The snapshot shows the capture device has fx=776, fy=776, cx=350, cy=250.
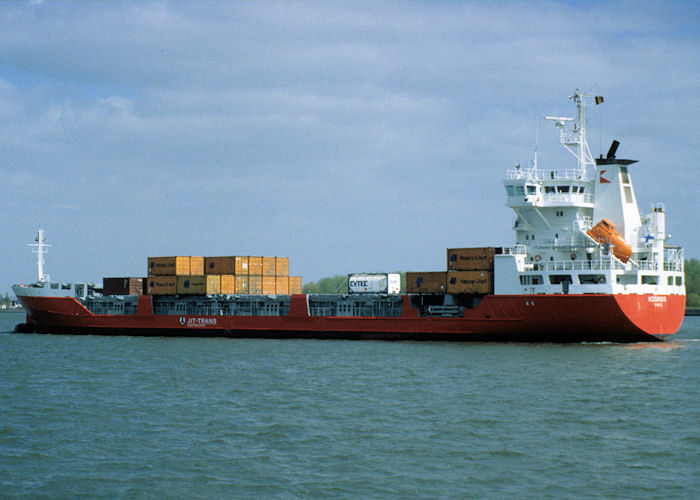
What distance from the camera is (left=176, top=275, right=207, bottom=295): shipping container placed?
2020 inches

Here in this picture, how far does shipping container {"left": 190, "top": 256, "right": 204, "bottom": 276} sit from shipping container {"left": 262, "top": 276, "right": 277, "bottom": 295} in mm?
4561

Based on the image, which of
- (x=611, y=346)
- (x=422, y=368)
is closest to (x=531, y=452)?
(x=422, y=368)

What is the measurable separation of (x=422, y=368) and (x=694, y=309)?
99.9 meters

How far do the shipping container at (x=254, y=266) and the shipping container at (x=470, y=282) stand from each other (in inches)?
580

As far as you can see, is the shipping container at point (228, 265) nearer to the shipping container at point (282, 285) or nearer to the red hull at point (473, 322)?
the shipping container at point (282, 285)

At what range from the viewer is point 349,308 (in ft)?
160

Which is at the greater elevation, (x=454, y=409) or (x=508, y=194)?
(x=508, y=194)

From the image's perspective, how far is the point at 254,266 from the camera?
172 feet

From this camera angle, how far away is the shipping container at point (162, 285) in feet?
172

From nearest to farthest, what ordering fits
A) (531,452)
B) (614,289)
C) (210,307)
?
(531,452)
(614,289)
(210,307)

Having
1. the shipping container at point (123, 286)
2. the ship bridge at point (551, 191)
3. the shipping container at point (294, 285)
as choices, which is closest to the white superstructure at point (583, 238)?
the ship bridge at point (551, 191)

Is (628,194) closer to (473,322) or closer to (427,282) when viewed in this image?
(473,322)

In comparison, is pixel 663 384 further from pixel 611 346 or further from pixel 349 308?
pixel 349 308

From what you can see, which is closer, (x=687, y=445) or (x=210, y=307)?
(x=687, y=445)
